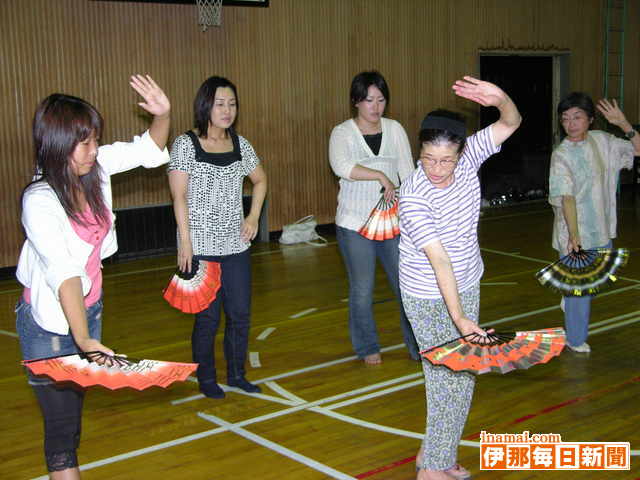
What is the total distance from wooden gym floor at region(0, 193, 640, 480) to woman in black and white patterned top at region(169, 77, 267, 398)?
20.2 inches

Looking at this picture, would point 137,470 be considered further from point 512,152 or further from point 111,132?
point 512,152

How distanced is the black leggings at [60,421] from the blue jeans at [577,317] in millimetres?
3173

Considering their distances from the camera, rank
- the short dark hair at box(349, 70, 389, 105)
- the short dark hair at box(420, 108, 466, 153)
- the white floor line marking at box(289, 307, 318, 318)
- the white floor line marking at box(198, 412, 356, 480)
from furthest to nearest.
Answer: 1. the white floor line marking at box(289, 307, 318, 318)
2. the short dark hair at box(349, 70, 389, 105)
3. the white floor line marking at box(198, 412, 356, 480)
4. the short dark hair at box(420, 108, 466, 153)

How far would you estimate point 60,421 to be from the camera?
2.41 metres

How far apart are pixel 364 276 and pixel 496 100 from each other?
1865 mm

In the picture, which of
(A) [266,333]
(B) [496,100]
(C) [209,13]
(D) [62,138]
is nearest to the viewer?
(D) [62,138]

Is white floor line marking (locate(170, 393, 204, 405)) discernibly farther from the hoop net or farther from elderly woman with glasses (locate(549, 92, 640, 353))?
the hoop net

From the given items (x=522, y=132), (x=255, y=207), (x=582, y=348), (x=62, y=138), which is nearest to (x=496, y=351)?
(x=62, y=138)

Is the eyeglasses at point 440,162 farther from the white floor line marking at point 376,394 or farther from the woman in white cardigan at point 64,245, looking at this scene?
the white floor line marking at point 376,394

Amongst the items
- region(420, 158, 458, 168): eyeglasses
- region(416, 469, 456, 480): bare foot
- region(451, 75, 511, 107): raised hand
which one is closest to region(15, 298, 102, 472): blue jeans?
region(420, 158, 458, 168): eyeglasses

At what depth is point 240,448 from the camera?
11.5 ft

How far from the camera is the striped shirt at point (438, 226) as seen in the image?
2.68m

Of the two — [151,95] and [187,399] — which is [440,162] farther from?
[187,399]

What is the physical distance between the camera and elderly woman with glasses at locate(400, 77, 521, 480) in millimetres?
2645
